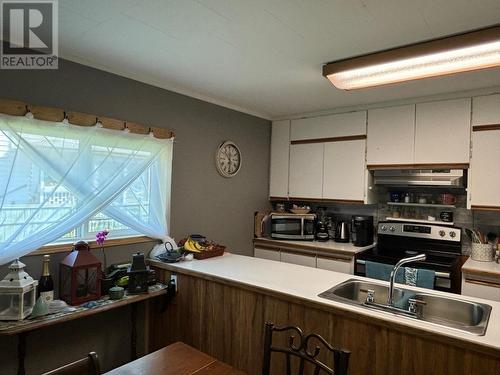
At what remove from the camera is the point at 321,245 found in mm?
3285

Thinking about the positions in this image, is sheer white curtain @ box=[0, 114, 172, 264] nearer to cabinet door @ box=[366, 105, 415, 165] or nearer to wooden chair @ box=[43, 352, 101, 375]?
wooden chair @ box=[43, 352, 101, 375]

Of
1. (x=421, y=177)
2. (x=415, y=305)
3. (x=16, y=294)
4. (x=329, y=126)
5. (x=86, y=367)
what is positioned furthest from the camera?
(x=329, y=126)

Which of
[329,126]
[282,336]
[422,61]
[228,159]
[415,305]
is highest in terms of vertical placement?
[422,61]

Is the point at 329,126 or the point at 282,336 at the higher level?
the point at 329,126

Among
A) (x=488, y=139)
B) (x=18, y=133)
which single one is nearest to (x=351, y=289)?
(x=488, y=139)

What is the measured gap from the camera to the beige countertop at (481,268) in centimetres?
234

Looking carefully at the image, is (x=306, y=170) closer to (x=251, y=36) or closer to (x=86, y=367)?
(x=251, y=36)

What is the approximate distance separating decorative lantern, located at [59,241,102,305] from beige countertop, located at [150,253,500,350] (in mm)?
522

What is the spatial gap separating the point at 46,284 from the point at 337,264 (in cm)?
243

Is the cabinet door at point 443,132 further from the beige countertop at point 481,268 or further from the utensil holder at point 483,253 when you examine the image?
the beige countertop at point 481,268

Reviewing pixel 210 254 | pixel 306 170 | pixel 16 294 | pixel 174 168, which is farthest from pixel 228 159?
pixel 16 294

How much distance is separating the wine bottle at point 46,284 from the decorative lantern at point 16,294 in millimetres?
83

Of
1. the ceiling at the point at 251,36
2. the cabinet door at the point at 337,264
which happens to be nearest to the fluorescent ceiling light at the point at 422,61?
the ceiling at the point at 251,36

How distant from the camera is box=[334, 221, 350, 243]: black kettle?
3469 millimetres
